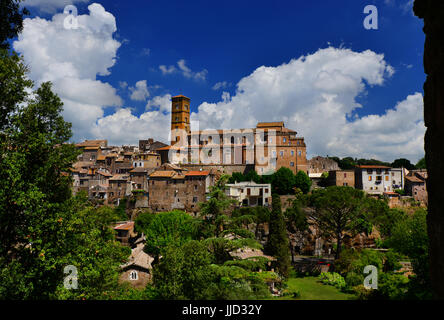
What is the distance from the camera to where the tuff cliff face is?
4.48m

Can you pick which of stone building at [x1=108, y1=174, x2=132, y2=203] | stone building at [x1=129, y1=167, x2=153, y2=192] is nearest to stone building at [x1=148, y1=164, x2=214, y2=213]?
→ stone building at [x1=129, y1=167, x2=153, y2=192]

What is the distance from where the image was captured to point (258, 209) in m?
44.7

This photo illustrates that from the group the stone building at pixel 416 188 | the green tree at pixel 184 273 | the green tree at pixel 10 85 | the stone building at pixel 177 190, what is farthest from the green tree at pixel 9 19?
the stone building at pixel 416 188

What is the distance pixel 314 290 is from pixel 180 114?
76.0 meters

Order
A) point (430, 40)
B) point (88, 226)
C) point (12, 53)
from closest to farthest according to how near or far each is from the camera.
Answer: point (430, 40), point (12, 53), point (88, 226)

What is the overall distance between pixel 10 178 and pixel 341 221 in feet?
104

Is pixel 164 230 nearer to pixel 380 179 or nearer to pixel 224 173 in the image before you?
pixel 224 173

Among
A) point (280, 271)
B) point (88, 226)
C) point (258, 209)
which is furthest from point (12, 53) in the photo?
point (258, 209)

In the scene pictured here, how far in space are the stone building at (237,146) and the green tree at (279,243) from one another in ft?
112

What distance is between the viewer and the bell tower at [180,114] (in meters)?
91.0

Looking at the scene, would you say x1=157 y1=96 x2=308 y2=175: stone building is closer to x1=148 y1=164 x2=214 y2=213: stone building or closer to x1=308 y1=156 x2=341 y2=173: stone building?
x1=308 y1=156 x2=341 y2=173: stone building

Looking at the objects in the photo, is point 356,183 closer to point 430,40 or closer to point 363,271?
point 363,271

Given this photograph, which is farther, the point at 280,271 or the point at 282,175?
the point at 282,175

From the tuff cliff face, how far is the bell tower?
86.8 m
